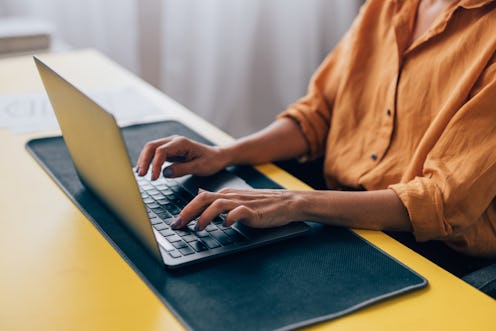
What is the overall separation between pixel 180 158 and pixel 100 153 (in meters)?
0.27

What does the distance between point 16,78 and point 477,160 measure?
111cm

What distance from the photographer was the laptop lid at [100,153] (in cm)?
84

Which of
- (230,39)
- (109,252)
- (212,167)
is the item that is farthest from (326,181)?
(230,39)

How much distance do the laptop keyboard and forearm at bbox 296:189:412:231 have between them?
0.13 m

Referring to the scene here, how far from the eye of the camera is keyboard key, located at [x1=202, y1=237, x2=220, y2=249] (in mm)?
926

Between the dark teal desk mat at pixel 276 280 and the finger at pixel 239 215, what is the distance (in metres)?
0.05

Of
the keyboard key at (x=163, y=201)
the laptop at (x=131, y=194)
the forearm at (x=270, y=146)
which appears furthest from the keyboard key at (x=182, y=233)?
the forearm at (x=270, y=146)

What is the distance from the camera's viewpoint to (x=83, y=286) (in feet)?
2.79

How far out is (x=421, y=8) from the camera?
1323mm

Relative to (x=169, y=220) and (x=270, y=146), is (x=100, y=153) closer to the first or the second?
(x=169, y=220)

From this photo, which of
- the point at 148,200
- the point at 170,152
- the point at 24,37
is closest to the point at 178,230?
the point at 148,200

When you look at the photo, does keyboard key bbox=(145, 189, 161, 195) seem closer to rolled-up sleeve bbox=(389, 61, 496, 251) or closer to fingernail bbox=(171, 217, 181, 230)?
fingernail bbox=(171, 217, 181, 230)

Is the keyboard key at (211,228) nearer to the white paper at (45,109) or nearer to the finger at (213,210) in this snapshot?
the finger at (213,210)

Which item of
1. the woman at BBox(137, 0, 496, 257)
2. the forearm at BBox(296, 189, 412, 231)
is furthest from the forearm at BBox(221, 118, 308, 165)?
the forearm at BBox(296, 189, 412, 231)
